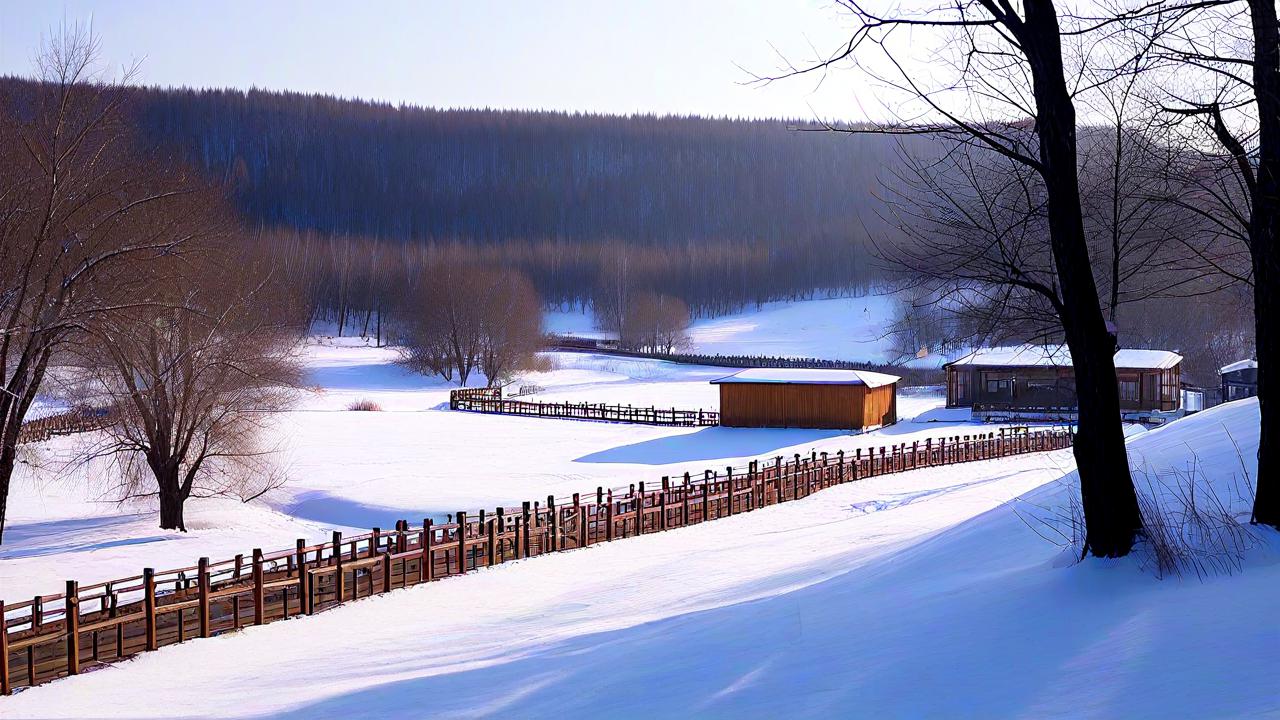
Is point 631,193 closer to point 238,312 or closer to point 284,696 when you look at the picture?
point 238,312

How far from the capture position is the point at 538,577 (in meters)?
15.7

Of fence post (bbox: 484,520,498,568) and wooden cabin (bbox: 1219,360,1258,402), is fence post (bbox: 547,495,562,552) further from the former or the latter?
wooden cabin (bbox: 1219,360,1258,402)

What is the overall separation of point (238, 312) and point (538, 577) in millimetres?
15565

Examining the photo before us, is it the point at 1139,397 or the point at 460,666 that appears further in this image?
the point at 1139,397

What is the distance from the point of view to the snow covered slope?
584 cm

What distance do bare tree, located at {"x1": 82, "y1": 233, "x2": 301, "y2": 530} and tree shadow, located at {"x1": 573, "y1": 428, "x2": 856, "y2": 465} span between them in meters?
10.5

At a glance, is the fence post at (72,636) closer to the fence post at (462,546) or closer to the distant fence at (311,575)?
the distant fence at (311,575)

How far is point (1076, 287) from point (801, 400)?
3440 cm

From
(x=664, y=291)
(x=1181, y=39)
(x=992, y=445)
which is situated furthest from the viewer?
(x=664, y=291)

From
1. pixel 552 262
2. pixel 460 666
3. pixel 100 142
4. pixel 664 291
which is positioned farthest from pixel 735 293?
pixel 460 666

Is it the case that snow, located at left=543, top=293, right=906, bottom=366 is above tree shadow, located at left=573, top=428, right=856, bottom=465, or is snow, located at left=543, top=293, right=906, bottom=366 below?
above

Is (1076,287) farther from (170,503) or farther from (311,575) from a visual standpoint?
(170,503)

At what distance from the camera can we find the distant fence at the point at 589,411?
149ft

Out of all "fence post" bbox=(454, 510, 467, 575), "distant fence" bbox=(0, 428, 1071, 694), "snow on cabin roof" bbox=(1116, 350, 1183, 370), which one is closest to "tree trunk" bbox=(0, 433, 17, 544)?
"distant fence" bbox=(0, 428, 1071, 694)
